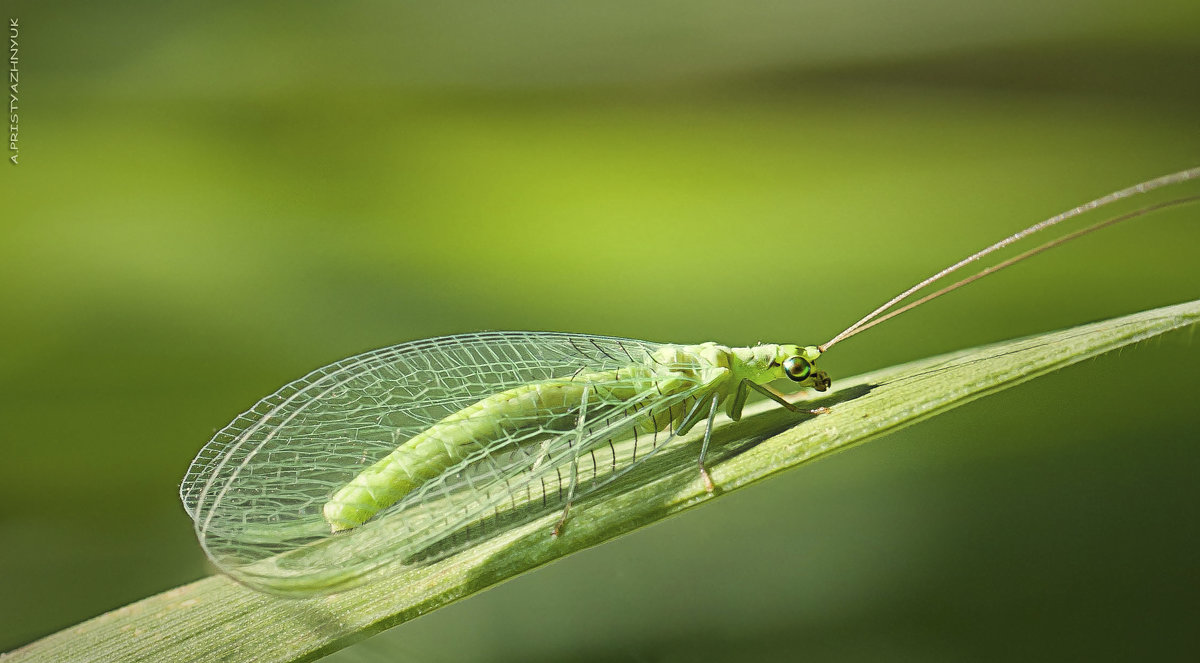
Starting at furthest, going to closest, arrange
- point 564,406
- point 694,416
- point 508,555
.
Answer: point 694,416 < point 564,406 < point 508,555

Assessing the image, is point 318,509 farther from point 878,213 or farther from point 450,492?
point 878,213

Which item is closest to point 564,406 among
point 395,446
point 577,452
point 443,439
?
point 577,452

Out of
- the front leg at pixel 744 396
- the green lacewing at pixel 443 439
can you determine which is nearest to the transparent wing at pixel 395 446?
the green lacewing at pixel 443 439

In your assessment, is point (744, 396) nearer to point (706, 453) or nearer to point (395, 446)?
point (706, 453)

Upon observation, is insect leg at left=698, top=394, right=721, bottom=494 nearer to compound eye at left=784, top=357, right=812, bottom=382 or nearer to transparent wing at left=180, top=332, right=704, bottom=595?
transparent wing at left=180, top=332, right=704, bottom=595

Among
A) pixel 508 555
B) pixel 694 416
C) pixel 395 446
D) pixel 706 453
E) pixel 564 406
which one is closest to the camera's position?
pixel 508 555

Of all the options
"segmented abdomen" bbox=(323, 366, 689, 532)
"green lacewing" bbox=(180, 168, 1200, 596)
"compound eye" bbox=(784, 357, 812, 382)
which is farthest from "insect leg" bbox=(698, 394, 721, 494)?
"compound eye" bbox=(784, 357, 812, 382)

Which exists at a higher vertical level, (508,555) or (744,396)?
(744,396)
